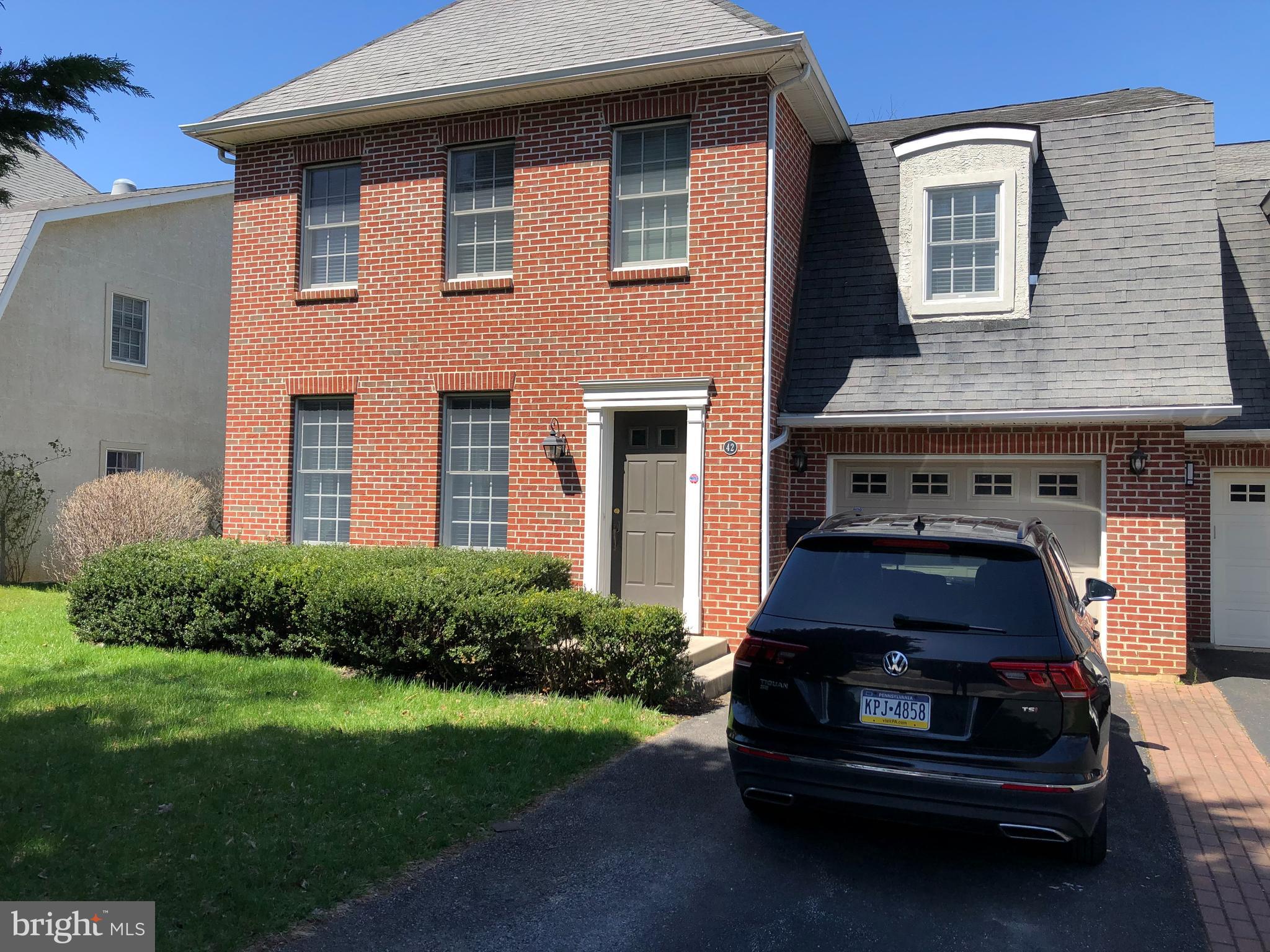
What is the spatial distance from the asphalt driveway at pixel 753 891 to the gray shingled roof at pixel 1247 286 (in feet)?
22.8

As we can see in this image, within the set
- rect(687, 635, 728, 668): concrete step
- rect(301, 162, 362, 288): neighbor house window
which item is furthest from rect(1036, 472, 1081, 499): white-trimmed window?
rect(301, 162, 362, 288): neighbor house window

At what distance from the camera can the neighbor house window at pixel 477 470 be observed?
36.9 feet

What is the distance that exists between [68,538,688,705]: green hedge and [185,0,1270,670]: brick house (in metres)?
1.76

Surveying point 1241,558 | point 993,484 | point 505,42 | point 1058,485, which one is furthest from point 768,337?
point 1241,558

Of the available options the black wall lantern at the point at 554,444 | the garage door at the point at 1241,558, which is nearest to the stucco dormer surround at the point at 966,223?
the garage door at the point at 1241,558

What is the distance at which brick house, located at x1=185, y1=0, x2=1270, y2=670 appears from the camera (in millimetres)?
9867

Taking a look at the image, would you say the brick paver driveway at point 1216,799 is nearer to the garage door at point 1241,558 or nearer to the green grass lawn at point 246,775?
the garage door at point 1241,558

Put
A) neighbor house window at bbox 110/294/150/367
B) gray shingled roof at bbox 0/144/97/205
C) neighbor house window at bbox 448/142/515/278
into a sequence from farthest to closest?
gray shingled roof at bbox 0/144/97/205, neighbor house window at bbox 110/294/150/367, neighbor house window at bbox 448/142/515/278

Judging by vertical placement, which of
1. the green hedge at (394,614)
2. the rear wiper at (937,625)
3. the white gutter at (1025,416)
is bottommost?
the green hedge at (394,614)

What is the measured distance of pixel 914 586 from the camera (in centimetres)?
452

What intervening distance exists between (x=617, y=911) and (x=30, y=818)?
3046 mm

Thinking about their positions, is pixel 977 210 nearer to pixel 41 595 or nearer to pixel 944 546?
pixel 944 546

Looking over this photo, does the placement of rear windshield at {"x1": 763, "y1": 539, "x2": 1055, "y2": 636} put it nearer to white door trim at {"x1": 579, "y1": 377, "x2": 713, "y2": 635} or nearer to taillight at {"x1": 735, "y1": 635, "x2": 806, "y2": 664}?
taillight at {"x1": 735, "y1": 635, "x2": 806, "y2": 664}

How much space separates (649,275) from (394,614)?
15.6ft
